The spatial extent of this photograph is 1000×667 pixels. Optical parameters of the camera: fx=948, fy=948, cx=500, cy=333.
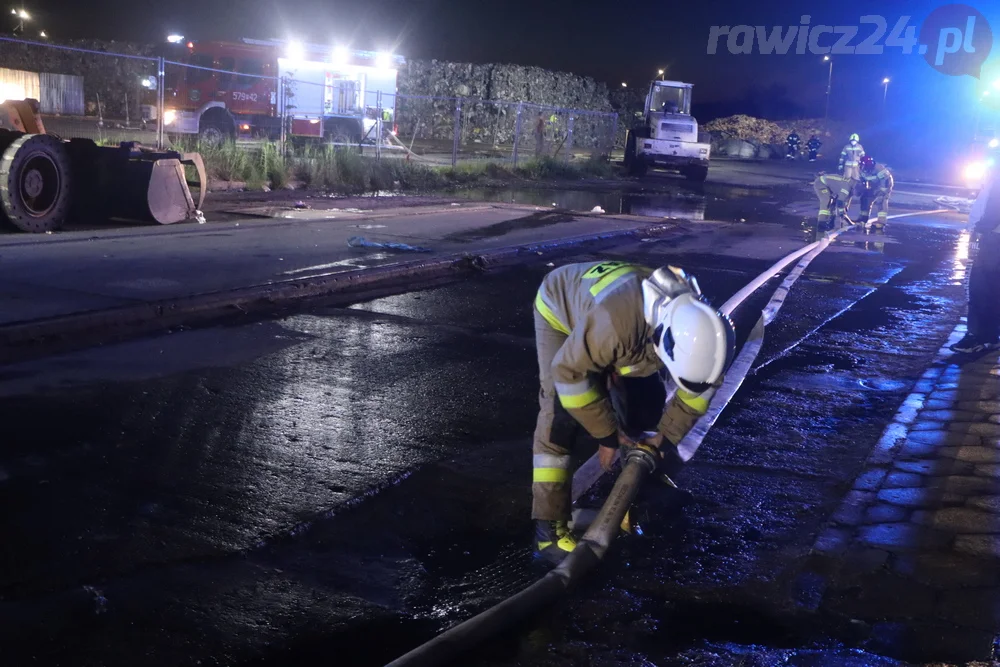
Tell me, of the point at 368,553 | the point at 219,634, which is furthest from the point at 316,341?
the point at 219,634

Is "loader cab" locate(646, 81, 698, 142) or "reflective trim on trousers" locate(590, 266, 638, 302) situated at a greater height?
"loader cab" locate(646, 81, 698, 142)

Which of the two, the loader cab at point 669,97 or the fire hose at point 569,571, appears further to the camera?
the loader cab at point 669,97

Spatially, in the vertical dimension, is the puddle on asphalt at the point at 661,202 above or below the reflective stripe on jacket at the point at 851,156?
below

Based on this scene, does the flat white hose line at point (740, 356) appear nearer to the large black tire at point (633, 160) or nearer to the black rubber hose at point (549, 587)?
the black rubber hose at point (549, 587)

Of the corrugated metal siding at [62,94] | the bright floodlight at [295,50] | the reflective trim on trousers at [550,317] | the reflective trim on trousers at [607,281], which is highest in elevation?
the bright floodlight at [295,50]

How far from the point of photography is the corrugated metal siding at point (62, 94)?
33.2 m

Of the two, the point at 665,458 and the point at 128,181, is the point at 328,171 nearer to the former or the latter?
the point at 128,181

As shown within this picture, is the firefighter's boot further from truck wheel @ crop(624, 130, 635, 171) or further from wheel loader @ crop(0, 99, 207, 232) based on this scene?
truck wheel @ crop(624, 130, 635, 171)

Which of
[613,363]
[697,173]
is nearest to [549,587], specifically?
[613,363]

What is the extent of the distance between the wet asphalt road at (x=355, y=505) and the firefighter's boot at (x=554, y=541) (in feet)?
0.30

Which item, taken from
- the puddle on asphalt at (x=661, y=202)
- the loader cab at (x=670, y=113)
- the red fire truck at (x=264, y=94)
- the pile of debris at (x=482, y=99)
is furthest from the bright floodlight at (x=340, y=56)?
the pile of debris at (x=482, y=99)

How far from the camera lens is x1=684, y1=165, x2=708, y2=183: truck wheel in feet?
109

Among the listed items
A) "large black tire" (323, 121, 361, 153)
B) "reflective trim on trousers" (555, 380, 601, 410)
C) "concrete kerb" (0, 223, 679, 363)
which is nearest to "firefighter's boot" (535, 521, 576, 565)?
"reflective trim on trousers" (555, 380, 601, 410)

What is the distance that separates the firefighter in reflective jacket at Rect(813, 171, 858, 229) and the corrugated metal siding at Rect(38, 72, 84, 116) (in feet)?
86.8
